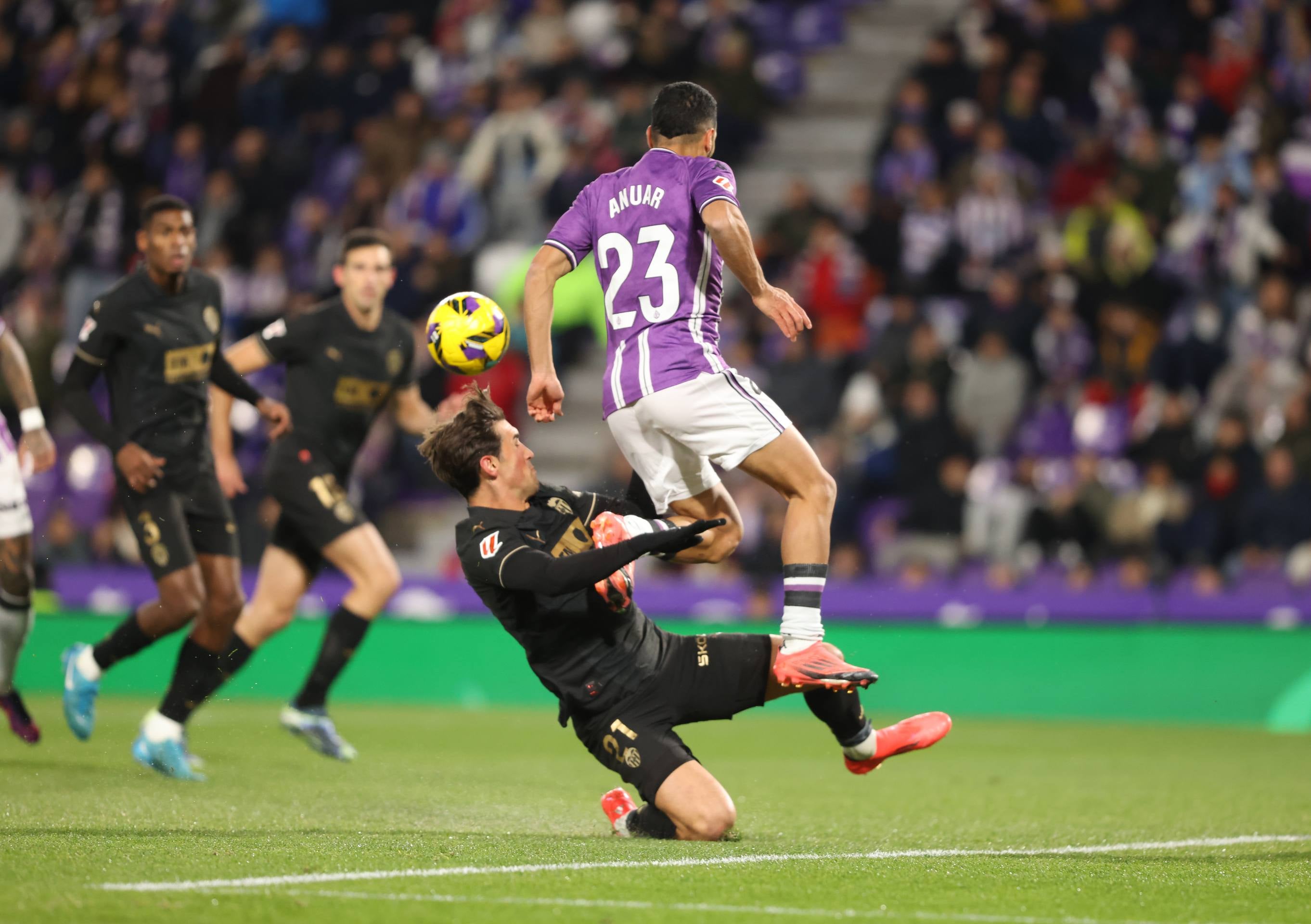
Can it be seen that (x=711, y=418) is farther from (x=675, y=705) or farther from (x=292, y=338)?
(x=292, y=338)

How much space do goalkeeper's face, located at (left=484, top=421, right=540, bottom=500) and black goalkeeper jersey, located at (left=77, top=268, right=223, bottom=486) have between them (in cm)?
291

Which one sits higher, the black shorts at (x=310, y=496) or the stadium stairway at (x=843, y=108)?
the stadium stairway at (x=843, y=108)

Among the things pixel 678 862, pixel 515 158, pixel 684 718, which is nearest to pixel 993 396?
pixel 515 158

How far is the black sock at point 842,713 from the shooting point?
619cm

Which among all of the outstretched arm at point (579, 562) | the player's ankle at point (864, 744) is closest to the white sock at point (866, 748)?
the player's ankle at point (864, 744)

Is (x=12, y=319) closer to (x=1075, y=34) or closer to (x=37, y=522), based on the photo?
(x=37, y=522)

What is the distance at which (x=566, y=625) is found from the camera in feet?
19.5

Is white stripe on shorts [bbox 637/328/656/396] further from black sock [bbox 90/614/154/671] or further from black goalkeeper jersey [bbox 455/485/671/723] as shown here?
black sock [bbox 90/614/154/671]

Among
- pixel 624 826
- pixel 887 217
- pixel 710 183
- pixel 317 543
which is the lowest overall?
pixel 624 826

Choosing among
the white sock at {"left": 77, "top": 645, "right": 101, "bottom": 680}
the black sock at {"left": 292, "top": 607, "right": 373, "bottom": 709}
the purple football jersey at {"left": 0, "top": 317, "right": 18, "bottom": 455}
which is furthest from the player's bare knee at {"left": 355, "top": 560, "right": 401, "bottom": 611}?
the purple football jersey at {"left": 0, "top": 317, "right": 18, "bottom": 455}

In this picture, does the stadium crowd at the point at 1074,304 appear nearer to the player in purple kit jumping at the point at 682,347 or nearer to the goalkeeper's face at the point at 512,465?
the player in purple kit jumping at the point at 682,347

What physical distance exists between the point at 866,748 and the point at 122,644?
12.9 ft

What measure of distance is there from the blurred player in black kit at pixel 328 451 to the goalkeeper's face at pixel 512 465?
312 cm

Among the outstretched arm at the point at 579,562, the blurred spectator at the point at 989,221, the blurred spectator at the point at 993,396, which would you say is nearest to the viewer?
the outstretched arm at the point at 579,562
